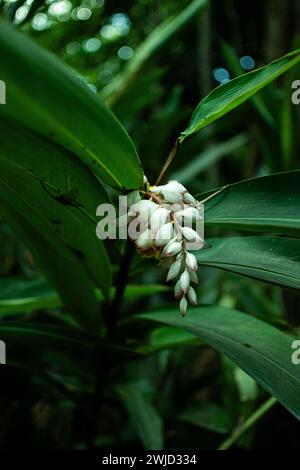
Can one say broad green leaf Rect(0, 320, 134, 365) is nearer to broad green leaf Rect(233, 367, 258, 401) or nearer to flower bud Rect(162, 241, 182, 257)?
flower bud Rect(162, 241, 182, 257)

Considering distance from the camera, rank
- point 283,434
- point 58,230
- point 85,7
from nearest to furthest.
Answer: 1. point 58,230
2. point 283,434
3. point 85,7

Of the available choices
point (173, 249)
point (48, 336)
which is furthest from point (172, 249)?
point (48, 336)

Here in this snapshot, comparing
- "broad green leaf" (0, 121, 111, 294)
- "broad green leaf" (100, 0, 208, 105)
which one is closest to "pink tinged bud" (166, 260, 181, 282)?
"broad green leaf" (0, 121, 111, 294)

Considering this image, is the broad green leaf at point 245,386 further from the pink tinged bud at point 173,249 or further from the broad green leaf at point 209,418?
the pink tinged bud at point 173,249

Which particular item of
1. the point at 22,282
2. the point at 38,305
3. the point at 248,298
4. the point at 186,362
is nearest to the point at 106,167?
the point at 38,305

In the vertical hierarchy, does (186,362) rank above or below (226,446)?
above

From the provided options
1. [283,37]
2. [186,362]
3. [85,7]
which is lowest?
[186,362]
